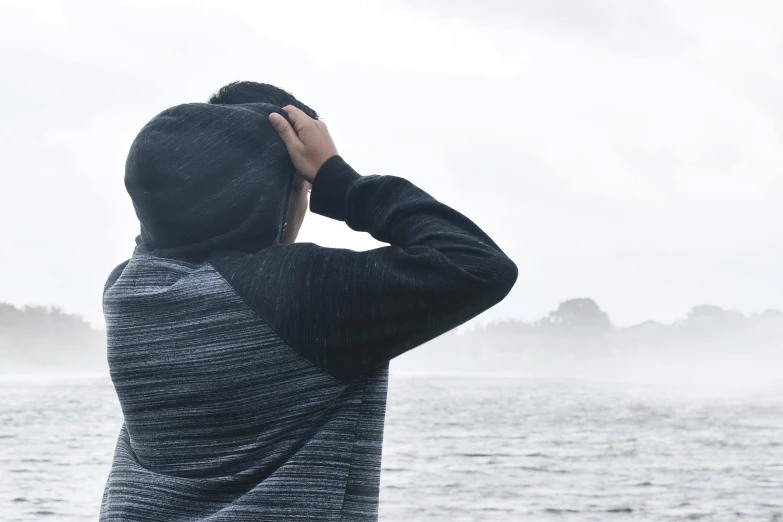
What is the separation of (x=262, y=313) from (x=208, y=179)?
22 centimetres

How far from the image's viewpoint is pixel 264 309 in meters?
1.14

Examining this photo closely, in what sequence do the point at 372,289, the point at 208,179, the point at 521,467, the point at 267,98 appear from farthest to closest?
the point at 521,467 → the point at 267,98 → the point at 208,179 → the point at 372,289

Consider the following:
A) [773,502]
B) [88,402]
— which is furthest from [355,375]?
[88,402]

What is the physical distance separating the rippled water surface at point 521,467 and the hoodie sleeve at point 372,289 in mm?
9322

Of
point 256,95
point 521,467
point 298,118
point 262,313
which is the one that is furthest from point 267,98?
point 521,467

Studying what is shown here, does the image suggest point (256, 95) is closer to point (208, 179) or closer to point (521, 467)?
point (208, 179)

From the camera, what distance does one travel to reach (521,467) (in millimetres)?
16344

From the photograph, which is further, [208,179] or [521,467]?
[521,467]

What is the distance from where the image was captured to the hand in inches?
49.4

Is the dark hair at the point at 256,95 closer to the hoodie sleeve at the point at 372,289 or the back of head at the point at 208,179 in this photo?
the back of head at the point at 208,179

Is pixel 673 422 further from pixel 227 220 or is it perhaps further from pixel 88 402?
pixel 227 220

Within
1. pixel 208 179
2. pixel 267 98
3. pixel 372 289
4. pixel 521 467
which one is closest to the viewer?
pixel 372 289

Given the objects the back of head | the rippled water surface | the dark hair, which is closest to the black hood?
the back of head

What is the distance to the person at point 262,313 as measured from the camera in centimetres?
112
